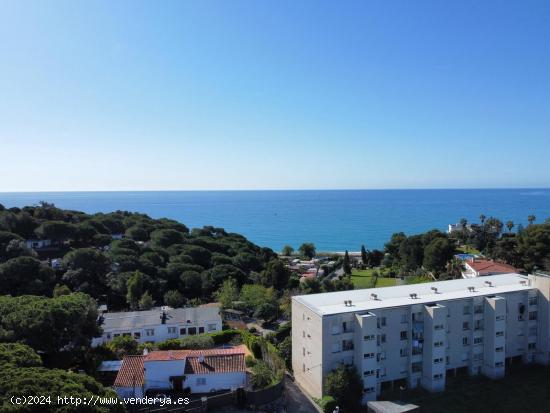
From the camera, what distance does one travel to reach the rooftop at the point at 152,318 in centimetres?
2961

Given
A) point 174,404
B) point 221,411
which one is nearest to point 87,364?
point 174,404

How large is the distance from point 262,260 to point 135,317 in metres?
32.0

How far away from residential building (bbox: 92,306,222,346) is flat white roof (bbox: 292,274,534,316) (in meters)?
8.50

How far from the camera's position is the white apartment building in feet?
74.3

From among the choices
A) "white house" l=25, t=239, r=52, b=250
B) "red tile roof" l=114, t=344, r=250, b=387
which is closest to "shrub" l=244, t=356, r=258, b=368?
"red tile roof" l=114, t=344, r=250, b=387

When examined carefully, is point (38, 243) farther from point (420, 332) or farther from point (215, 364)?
point (420, 332)

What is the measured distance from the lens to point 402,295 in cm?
2619

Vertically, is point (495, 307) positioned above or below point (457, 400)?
above

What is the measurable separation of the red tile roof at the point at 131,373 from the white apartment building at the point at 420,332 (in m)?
9.23

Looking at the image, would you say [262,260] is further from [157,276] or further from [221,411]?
[221,411]

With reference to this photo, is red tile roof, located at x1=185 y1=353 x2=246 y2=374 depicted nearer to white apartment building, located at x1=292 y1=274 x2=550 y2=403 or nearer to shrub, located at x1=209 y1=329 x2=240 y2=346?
white apartment building, located at x1=292 y1=274 x2=550 y2=403

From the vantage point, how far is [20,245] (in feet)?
141

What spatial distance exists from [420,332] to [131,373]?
53.5 feet

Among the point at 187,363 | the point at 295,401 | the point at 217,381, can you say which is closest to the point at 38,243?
the point at 187,363
